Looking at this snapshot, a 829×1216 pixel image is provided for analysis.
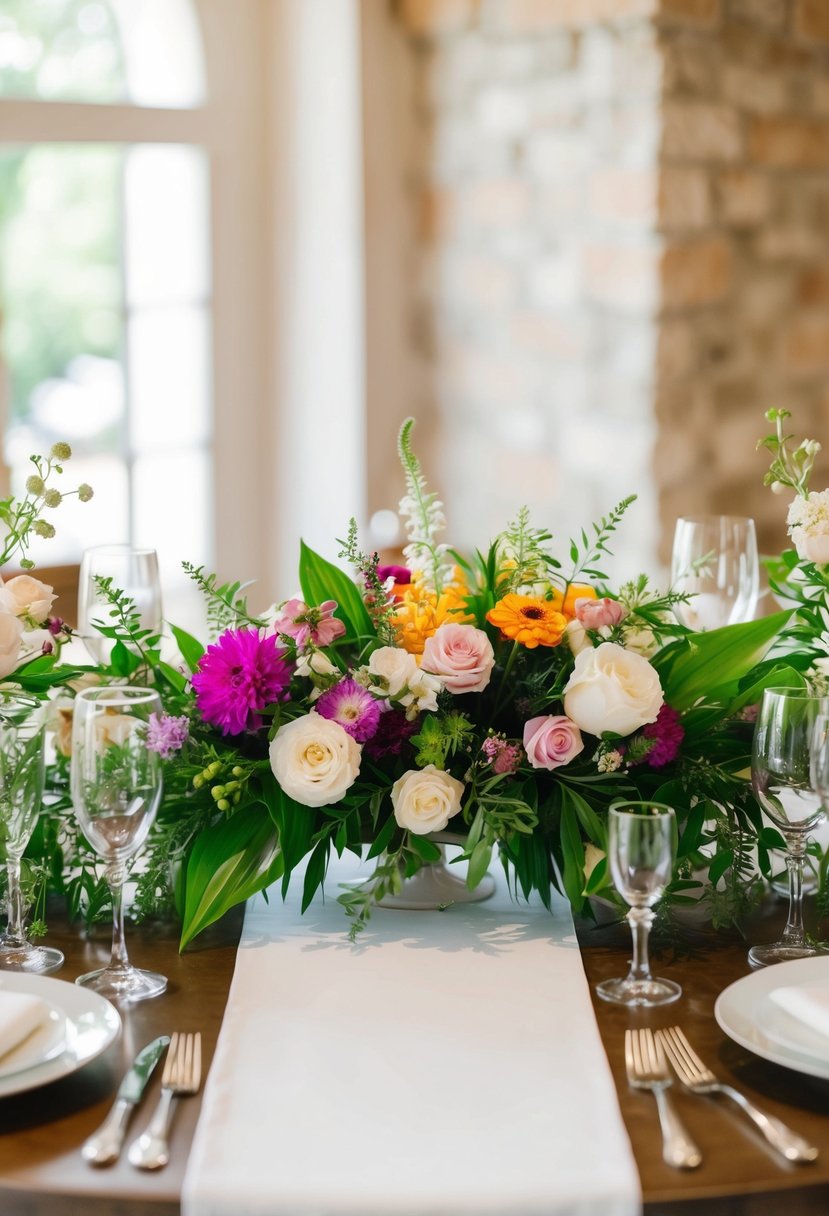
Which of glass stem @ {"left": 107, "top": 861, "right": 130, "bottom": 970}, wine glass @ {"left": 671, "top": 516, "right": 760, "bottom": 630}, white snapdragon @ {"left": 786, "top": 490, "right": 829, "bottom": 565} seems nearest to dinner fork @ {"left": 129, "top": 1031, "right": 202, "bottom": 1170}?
glass stem @ {"left": 107, "top": 861, "right": 130, "bottom": 970}

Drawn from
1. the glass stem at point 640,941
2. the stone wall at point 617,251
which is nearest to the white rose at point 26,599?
the glass stem at point 640,941

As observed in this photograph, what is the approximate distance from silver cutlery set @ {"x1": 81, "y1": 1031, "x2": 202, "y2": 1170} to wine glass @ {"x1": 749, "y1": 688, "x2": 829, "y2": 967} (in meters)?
0.47

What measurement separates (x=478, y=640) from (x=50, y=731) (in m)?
0.44

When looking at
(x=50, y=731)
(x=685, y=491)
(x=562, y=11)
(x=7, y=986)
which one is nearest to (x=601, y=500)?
(x=685, y=491)

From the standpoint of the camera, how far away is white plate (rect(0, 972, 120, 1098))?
92 centimetres

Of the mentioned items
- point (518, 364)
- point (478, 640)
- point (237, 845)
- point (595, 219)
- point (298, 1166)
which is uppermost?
point (595, 219)

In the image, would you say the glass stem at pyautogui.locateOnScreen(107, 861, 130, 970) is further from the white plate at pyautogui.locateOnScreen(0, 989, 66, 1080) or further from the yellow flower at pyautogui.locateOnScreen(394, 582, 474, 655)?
the yellow flower at pyautogui.locateOnScreen(394, 582, 474, 655)

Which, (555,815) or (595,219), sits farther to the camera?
(595,219)

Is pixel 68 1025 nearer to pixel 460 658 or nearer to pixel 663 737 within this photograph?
pixel 460 658

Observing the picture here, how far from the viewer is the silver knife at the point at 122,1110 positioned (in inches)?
34.1

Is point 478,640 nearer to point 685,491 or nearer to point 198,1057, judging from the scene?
point 198,1057

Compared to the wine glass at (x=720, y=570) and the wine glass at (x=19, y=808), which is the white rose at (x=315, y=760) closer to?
the wine glass at (x=19, y=808)

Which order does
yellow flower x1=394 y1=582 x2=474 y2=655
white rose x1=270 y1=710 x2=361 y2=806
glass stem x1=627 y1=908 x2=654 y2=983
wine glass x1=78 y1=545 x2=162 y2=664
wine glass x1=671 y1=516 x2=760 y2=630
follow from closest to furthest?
glass stem x1=627 y1=908 x2=654 y2=983
white rose x1=270 y1=710 x2=361 y2=806
yellow flower x1=394 y1=582 x2=474 y2=655
wine glass x1=78 y1=545 x2=162 y2=664
wine glass x1=671 y1=516 x2=760 y2=630

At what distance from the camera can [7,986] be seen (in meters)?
1.07
